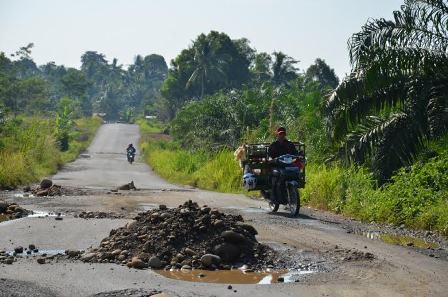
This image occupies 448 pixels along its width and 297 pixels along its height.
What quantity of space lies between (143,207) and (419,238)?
6987 mm

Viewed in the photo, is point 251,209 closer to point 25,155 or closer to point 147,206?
point 147,206

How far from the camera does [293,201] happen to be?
1442cm

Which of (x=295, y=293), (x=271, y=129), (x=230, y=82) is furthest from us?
(x=230, y=82)

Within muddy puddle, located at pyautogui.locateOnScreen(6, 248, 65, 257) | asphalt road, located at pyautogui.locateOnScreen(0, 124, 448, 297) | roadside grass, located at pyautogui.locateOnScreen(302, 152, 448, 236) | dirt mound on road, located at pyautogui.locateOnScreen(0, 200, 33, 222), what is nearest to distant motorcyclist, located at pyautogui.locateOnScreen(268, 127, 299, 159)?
asphalt road, located at pyautogui.locateOnScreen(0, 124, 448, 297)

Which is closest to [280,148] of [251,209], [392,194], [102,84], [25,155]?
[251,209]

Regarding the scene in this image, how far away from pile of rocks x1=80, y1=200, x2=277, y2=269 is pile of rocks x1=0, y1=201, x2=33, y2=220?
458 cm

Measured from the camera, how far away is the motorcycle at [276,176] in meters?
14.4

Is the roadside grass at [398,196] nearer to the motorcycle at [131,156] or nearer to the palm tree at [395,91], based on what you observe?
the palm tree at [395,91]

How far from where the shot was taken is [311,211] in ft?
52.7

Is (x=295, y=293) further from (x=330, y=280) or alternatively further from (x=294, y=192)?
(x=294, y=192)

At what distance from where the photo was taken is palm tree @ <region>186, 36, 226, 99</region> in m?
84.4

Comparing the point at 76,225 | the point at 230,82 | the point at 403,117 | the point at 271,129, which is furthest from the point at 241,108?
the point at 230,82

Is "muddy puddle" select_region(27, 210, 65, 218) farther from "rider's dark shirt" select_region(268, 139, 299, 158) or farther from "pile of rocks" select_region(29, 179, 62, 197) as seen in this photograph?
"rider's dark shirt" select_region(268, 139, 299, 158)

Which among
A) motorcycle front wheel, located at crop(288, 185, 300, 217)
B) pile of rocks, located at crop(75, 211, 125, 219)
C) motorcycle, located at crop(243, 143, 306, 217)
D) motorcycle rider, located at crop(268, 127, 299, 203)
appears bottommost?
pile of rocks, located at crop(75, 211, 125, 219)
